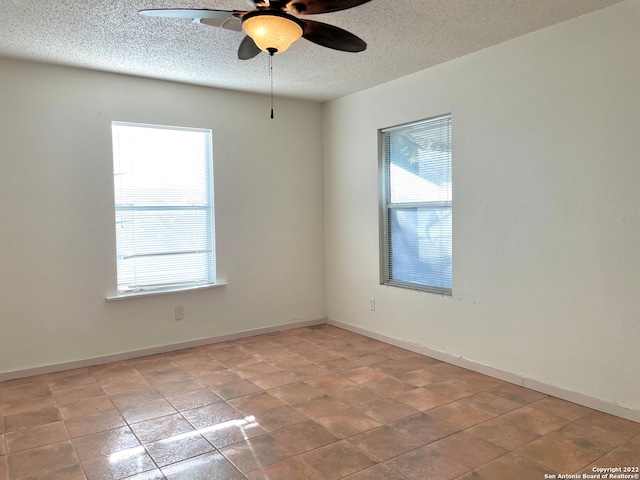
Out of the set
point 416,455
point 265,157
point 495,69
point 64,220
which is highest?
point 495,69

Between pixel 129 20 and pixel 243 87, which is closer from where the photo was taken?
pixel 129 20

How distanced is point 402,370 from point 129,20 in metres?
3.04

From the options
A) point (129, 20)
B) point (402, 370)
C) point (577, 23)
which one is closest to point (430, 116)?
point (577, 23)

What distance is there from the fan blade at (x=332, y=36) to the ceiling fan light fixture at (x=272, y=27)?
0.08 m

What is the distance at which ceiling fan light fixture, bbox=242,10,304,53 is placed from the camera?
6.86 feet

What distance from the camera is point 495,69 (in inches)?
134

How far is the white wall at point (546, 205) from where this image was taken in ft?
9.05

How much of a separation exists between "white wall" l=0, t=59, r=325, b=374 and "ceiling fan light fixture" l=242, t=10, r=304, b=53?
2.33 m

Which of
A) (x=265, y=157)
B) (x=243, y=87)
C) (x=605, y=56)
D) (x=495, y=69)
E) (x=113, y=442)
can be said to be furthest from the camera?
(x=265, y=157)

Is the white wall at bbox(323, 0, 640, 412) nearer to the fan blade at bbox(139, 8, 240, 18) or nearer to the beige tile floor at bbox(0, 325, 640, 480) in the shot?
the beige tile floor at bbox(0, 325, 640, 480)

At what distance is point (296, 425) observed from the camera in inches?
109

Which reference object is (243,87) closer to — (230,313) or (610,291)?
(230,313)

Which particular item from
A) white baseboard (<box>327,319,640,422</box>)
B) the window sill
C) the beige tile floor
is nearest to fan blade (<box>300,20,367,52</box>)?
the beige tile floor

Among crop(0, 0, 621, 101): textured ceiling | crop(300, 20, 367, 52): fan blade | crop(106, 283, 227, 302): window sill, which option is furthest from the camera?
crop(106, 283, 227, 302): window sill
